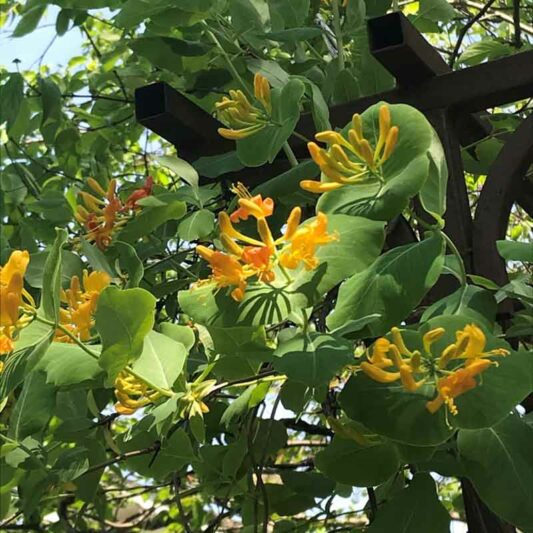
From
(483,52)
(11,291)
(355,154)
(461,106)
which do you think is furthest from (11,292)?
Result: (483,52)

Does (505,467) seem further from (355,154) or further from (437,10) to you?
(437,10)

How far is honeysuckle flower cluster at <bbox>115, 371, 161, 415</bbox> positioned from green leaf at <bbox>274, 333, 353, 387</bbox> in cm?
11

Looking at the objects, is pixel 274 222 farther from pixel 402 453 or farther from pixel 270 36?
pixel 402 453

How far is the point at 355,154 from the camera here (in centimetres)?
58

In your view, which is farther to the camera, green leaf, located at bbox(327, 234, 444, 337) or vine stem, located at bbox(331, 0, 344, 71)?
vine stem, located at bbox(331, 0, 344, 71)

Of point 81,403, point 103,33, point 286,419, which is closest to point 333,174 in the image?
point 81,403

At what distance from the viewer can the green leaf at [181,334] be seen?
68cm

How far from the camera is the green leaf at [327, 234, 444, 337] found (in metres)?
0.56

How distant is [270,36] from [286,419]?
1.52ft

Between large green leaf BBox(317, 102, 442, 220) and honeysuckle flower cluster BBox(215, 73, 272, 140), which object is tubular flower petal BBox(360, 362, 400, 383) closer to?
large green leaf BBox(317, 102, 442, 220)

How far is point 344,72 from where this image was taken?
35.9 inches

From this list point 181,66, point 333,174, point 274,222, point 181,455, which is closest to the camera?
point 333,174

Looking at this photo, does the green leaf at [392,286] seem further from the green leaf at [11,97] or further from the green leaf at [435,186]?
the green leaf at [11,97]

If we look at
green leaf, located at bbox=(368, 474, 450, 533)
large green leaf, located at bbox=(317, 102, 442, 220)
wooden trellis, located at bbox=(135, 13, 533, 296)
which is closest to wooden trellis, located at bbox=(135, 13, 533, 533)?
wooden trellis, located at bbox=(135, 13, 533, 296)
